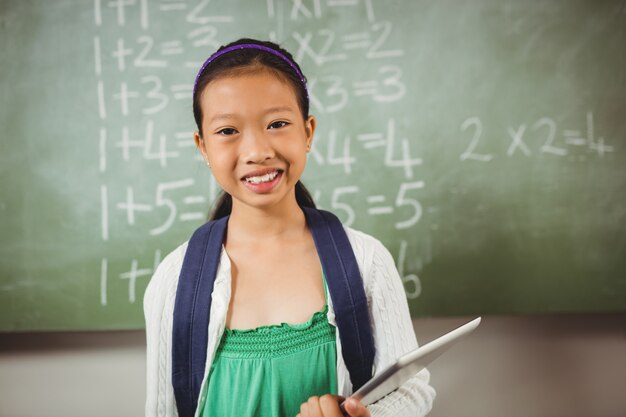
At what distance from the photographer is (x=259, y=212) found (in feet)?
2.28

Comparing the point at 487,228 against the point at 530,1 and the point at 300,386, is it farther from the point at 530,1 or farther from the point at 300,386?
the point at 300,386

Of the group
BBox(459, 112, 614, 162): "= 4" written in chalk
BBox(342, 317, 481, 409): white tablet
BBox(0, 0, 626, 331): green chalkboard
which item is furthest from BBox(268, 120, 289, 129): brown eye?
BBox(459, 112, 614, 162): "= 4" written in chalk

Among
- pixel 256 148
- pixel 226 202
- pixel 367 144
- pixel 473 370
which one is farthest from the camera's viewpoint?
pixel 473 370

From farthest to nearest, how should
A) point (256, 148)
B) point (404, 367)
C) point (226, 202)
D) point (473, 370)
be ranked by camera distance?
point (473, 370), point (226, 202), point (256, 148), point (404, 367)

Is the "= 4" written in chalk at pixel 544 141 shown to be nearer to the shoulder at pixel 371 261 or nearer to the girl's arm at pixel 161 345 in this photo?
the shoulder at pixel 371 261

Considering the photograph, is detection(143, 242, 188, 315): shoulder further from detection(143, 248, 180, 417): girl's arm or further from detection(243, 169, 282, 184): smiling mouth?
detection(243, 169, 282, 184): smiling mouth

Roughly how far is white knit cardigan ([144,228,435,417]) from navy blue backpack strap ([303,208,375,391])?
0.01 metres

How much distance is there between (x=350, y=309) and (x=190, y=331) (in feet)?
0.73

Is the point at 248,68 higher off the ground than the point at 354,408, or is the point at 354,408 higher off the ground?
the point at 248,68

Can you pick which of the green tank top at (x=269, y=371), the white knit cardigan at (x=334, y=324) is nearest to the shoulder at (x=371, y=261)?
the white knit cardigan at (x=334, y=324)

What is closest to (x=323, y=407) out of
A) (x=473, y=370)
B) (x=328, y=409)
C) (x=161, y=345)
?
(x=328, y=409)

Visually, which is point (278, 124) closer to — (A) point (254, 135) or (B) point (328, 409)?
(A) point (254, 135)

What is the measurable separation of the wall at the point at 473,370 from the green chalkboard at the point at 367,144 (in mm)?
117

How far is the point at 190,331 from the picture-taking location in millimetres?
633
